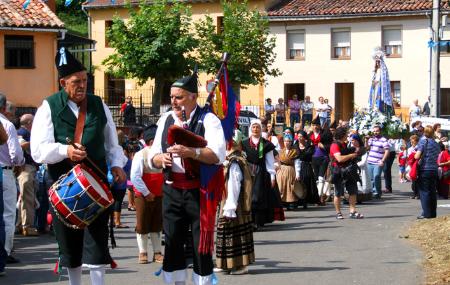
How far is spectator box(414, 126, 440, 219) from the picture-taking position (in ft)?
55.4

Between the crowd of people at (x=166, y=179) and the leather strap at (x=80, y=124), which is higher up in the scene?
the leather strap at (x=80, y=124)

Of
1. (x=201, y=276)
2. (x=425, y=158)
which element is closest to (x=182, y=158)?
(x=201, y=276)

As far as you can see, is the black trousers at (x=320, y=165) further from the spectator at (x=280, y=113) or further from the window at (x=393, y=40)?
the window at (x=393, y=40)

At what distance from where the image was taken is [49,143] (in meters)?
7.67

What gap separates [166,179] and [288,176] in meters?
11.8

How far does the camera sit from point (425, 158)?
671 inches

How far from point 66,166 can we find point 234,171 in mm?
4262

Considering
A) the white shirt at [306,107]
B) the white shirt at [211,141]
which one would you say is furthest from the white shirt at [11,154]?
the white shirt at [306,107]

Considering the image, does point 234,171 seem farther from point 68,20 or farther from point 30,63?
point 68,20

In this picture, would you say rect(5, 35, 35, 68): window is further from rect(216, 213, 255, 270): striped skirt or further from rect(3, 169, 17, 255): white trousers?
rect(216, 213, 255, 270): striped skirt

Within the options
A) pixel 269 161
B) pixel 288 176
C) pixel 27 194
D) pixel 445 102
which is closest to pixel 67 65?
pixel 27 194

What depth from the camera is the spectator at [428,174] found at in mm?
16875

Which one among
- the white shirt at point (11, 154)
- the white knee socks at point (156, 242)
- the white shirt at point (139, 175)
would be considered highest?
the white shirt at point (11, 154)

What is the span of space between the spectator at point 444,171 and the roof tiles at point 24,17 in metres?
19.0
